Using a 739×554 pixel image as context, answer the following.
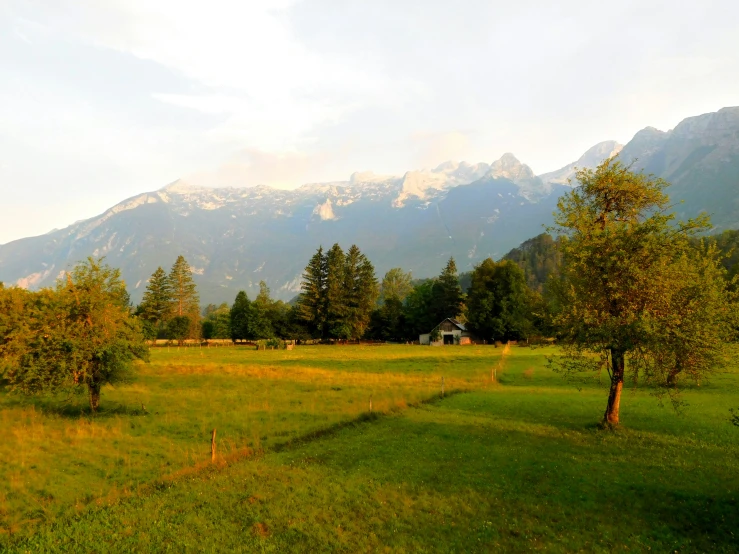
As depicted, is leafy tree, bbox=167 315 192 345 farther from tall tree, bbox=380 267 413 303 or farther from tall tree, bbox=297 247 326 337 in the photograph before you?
tall tree, bbox=380 267 413 303

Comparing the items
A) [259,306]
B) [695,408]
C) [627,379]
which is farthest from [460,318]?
[695,408]

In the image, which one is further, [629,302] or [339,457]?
[629,302]

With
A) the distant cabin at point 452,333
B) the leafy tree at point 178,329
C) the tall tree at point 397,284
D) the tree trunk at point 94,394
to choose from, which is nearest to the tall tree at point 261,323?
the leafy tree at point 178,329

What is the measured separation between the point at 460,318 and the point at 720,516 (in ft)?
382

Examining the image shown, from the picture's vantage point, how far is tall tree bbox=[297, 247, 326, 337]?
383 ft

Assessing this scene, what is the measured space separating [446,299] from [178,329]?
79993mm

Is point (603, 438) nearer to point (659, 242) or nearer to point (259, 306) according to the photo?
point (659, 242)

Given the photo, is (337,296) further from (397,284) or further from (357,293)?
(397,284)

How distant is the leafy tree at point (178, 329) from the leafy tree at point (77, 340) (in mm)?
96440

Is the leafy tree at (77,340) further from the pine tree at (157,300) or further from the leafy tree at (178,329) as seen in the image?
the pine tree at (157,300)

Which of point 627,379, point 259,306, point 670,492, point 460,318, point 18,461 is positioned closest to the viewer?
point 670,492

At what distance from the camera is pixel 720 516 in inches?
506

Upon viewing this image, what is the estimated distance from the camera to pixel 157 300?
422 ft

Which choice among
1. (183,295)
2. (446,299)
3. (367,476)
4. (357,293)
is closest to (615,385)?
(367,476)
